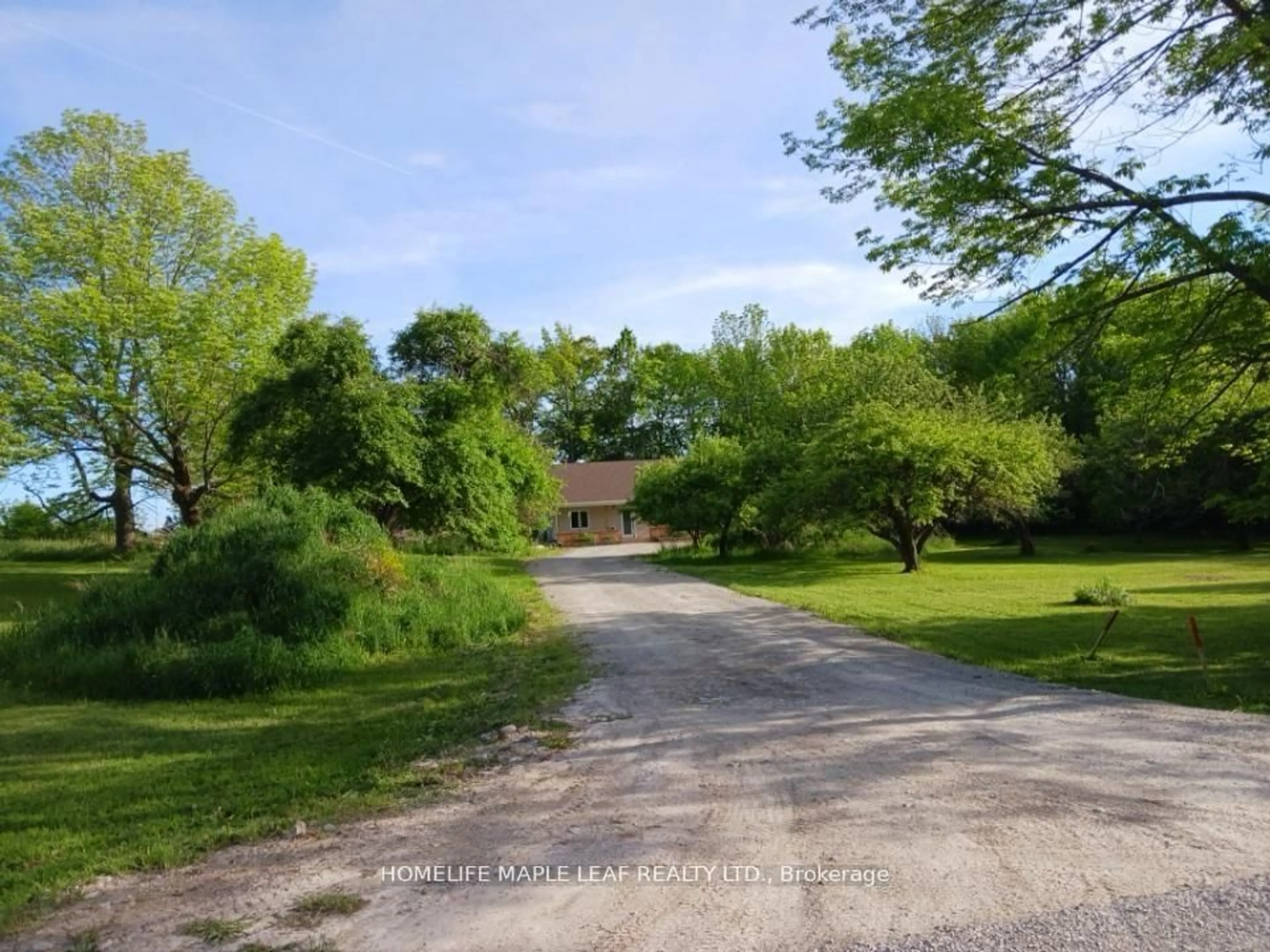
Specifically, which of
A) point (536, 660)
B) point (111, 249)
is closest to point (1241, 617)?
point (536, 660)

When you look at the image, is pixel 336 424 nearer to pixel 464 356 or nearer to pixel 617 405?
pixel 464 356

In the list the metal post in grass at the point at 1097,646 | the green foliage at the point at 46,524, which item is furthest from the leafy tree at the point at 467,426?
the metal post in grass at the point at 1097,646

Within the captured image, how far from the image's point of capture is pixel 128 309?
2597 cm

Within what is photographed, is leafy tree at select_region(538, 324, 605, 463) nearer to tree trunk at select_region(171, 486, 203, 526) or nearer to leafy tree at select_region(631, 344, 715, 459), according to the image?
leafy tree at select_region(631, 344, 715, 459)

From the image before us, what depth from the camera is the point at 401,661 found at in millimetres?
12750

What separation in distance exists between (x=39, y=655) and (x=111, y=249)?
19.0 m

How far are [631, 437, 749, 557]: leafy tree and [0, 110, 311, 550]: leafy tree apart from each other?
1536cm

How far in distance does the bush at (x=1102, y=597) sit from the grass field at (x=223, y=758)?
1102cm

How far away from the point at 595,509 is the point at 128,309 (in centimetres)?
3829

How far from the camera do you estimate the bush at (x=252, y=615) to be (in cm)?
1132

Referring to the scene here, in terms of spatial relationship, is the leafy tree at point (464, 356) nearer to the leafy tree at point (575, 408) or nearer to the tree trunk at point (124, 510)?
the tree trunk at point (124, 510)

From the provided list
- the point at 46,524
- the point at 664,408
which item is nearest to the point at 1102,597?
the point at 46,524

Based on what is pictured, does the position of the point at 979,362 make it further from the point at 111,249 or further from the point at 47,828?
the point at 47,828

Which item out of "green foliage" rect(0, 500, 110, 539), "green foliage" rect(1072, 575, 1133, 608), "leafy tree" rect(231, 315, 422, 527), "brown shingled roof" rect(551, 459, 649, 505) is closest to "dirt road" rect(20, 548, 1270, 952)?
"green foliage" rect(1072, 575, 1133, 608)
